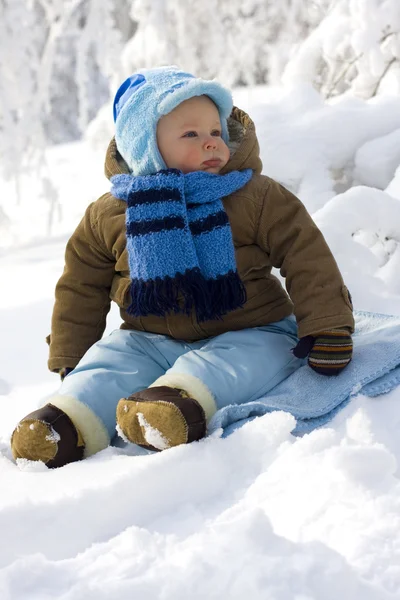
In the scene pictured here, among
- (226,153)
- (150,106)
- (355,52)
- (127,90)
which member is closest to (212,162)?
(226,153)

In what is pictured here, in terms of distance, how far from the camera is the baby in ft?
5.38

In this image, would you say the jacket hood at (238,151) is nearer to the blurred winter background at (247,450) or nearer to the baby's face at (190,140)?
the baby's face at (190,140)

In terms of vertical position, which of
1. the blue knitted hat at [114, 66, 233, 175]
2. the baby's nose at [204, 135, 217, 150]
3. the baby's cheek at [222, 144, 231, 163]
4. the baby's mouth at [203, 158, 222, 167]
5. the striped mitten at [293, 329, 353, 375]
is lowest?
the striped mitten at [293, 329, 353, 375]

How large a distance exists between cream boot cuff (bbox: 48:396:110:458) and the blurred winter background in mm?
73

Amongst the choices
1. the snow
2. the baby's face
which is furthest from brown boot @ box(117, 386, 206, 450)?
the baby's face

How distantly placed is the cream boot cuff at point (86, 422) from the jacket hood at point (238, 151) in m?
0.65

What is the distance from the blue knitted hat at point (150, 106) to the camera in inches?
69.6

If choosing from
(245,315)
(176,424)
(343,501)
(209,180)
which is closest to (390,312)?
(245,315)

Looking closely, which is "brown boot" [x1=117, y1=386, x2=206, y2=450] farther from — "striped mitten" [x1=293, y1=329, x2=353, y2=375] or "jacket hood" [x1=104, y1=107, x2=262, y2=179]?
"jacket hood" [x1=104, y1=107, x2=262, y2=179]

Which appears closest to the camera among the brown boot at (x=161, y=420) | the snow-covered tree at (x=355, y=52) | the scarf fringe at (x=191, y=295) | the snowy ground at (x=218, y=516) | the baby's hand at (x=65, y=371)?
the snowy ground at (x=218, y=516)

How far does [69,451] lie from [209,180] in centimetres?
74

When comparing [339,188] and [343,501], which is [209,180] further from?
[339,188]

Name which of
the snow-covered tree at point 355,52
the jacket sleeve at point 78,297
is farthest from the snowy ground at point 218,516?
the snow-covered tree at point 355,52

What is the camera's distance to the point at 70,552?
1.12m
